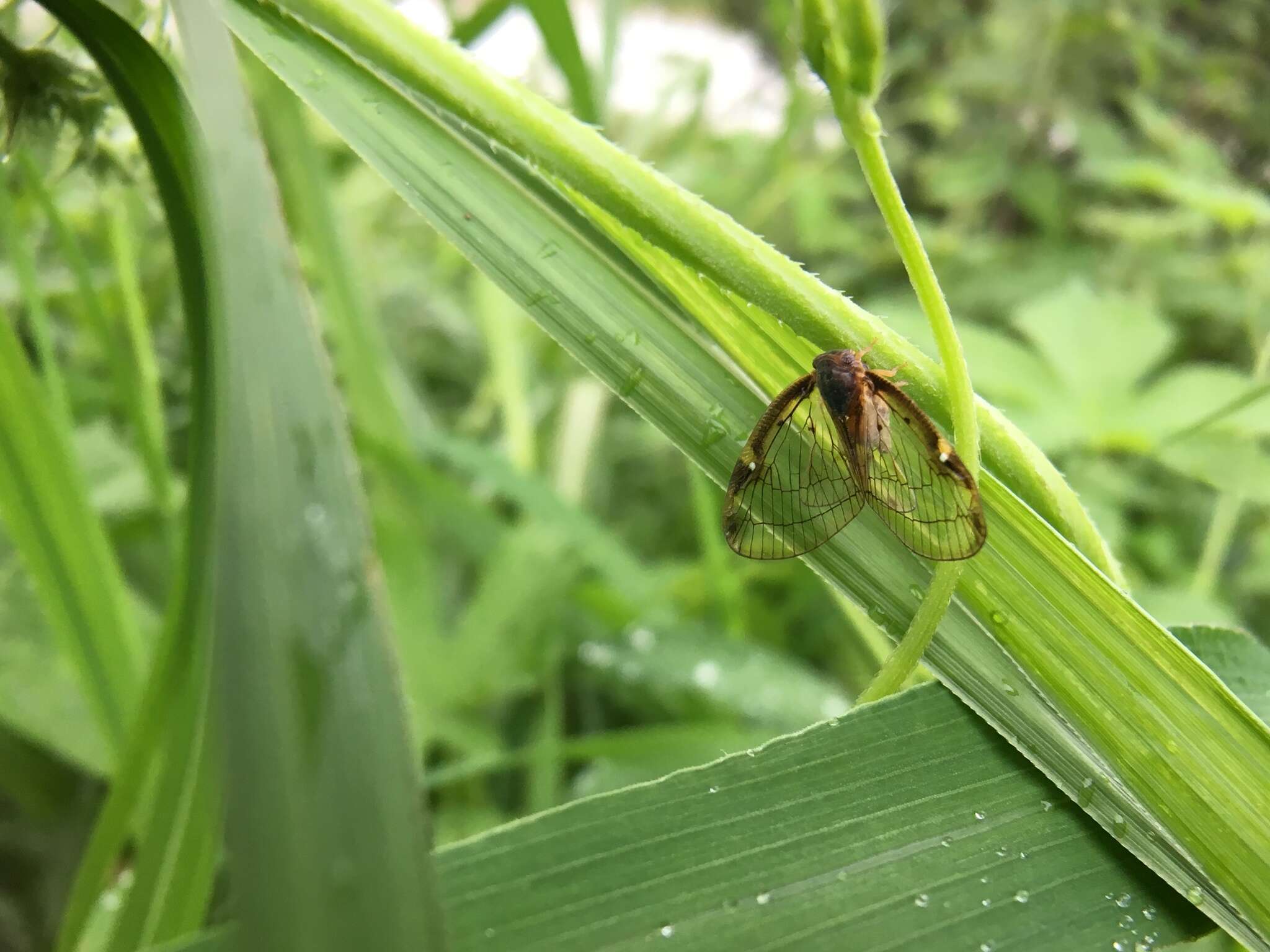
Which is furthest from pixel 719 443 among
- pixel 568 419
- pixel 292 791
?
pixel 568 419

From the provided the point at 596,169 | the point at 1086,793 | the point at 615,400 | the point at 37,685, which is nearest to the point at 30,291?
the point at 37,685

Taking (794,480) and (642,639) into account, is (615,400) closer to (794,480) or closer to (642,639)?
(642,639)

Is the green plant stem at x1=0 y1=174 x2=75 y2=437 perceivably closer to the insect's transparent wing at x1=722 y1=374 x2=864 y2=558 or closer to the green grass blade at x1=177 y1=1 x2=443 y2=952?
the green grass blade at x1=177 y1=1 x2=443 y2=952

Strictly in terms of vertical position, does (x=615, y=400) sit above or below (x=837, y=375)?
above

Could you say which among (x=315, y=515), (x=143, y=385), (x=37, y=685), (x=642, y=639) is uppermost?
(x=143, y=385)

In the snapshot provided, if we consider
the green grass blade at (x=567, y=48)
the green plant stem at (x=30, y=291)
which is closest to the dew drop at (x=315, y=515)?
the green grass blade at (x=567, y=48)

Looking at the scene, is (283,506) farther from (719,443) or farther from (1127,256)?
(1127,256)

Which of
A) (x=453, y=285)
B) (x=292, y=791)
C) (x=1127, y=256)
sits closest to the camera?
(x=292, y=791)

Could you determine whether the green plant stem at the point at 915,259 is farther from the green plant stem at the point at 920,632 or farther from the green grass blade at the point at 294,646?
the green grass blade at the point at 294,646
